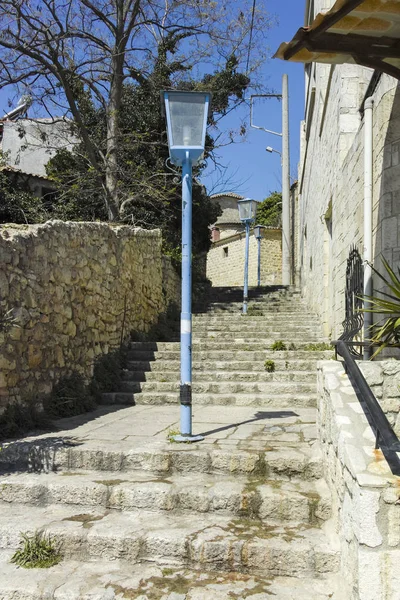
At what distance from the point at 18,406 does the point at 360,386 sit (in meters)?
3.30

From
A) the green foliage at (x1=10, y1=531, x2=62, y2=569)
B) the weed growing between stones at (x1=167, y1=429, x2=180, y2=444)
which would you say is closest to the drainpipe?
the weed growing between stones at (x1=167, y1=429, x2=180, y2=444)

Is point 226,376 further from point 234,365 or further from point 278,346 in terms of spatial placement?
point 278,346

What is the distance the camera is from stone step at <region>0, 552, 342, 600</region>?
2.77m

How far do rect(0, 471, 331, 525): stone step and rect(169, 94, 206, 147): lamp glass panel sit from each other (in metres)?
2.68

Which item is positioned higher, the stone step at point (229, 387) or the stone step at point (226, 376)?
the stone step at point (226, 376)

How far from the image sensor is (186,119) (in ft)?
15.0

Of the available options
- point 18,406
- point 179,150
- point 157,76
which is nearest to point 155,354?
point 18,406

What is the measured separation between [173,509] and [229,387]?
322 centimetres

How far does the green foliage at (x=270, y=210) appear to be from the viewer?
99.7 ft

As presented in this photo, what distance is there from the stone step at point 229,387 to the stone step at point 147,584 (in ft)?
11.8

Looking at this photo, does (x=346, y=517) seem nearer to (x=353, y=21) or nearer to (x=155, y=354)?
(x=353, y=21)

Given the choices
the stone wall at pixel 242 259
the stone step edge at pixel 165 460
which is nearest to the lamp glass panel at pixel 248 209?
the stone step edge at pixel 165 460

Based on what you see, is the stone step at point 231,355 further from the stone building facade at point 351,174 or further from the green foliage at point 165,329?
the green foliage at point 165,329

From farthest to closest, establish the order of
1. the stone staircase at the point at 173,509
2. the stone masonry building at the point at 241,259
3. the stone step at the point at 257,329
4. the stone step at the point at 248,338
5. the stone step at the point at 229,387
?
the stone masonry building at the point at 241,259 < the stone step at the point at 257,329 < the stone step at the point at 248,338 < the stone step at the point at 229,387 < the stone staircase at the point at 173,509
